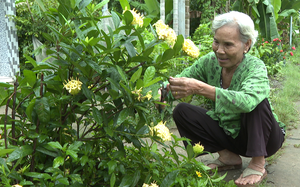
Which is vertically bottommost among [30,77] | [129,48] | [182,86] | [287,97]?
[287,97]

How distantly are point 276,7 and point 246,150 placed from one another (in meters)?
6.61

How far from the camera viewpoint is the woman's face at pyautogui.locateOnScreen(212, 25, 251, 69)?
2.39 m

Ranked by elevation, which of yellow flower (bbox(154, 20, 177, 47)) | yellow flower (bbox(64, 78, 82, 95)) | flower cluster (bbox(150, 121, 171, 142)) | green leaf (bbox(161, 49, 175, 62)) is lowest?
flower cluster (bbox(150, 121, 171, 142))

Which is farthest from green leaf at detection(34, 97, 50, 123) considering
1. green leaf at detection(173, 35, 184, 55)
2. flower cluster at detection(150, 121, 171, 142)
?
green leaf at detection(173, 35, 184, 55)

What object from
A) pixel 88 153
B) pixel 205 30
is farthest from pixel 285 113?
pixel 88 153

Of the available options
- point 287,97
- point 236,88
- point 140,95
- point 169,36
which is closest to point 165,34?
point 169,36

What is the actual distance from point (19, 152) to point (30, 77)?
337mm

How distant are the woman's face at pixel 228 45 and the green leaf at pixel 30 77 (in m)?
1.45

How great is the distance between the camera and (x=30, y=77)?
1444 millimetres

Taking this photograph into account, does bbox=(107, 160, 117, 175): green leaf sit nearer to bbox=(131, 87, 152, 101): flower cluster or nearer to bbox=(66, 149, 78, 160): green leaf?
bbox=(66, 149, 78, 160): green leaf

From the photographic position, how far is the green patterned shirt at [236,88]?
225 centimetres

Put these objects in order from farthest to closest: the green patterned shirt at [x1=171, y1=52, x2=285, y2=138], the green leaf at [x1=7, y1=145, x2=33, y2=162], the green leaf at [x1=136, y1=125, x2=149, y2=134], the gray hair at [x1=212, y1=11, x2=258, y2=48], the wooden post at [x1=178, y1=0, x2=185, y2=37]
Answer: the wooden post at [x1=178, y1=0, x2=185, y2=37], the gray hair at [x1=212, y1=11, x2=258, y2=48], the green patterned shirt at [x1=171, y1=52, x2=285, y2=138], the green leaf at [x1=136, y1=125, x2=149, y2=134], the green leaf at [x1=7, y1=145, x2=33, y2=162]

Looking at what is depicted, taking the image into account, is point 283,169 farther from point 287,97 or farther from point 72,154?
point 287,97

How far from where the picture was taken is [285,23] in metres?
10.4
